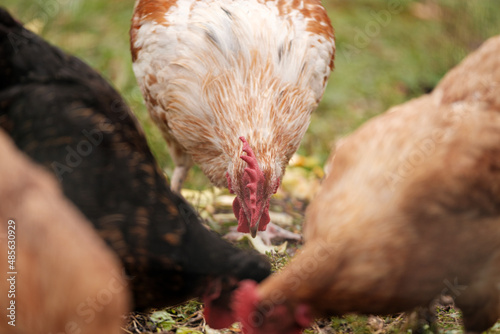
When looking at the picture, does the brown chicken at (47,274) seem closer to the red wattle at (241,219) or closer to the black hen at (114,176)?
the black hen at (114,176)

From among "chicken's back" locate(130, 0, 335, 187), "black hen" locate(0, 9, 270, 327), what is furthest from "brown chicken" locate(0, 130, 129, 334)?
"chicken's back" locate(130, 0, 335, 187)

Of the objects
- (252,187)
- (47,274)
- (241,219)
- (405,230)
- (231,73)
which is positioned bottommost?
(241,219)

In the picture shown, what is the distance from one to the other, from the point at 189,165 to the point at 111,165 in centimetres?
153

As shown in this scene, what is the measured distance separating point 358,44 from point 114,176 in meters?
4.62

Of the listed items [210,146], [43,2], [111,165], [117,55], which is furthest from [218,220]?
[43,2]

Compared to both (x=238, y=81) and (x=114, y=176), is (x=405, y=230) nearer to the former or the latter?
(x=114, y=176)

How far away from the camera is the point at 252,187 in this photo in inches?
109

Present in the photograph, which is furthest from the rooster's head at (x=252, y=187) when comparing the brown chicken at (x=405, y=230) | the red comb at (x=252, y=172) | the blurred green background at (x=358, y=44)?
the blurred green background at (x=358, y=44)

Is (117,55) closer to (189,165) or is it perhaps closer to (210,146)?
(189,165)

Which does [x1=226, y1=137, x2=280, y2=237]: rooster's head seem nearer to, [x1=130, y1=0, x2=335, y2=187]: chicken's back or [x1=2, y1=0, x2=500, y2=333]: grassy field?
[x1=130, y1=0, x2=335, y2=187]: chicken's back

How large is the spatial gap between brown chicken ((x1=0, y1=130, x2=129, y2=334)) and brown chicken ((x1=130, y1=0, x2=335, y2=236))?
108 centimetres

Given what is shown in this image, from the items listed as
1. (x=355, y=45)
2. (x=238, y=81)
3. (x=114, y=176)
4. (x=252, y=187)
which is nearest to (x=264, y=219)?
(x=252, y=187)

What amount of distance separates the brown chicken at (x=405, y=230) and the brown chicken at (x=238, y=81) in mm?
780

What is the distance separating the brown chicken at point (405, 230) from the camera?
1993 mm
